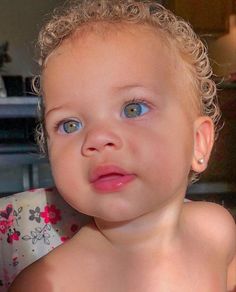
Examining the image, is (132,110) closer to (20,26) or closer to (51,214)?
(51,214)

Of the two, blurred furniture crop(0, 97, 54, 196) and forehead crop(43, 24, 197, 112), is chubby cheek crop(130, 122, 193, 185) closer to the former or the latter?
forehead crop(43, 24, 197, 112)

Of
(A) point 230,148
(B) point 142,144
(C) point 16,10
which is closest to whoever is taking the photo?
(B) point 142,144

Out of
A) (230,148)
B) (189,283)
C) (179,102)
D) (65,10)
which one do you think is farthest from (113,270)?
(230,148)

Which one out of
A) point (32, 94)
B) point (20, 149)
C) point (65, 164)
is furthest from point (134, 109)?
point (20, 149)

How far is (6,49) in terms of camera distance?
3.37 metres

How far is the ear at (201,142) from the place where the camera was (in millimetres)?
748

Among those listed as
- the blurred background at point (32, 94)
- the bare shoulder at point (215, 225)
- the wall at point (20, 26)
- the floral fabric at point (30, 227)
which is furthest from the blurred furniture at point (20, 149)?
the bare shoulder at point (215, 225)

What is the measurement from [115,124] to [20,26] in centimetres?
291

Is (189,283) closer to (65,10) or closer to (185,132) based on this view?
(185,132)

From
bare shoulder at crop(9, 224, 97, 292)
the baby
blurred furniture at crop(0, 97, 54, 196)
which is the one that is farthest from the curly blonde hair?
blurred furniture at crop(0, 97, 54, 196)

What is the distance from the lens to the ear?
75cm

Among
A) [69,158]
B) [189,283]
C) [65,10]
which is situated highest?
[65,10]

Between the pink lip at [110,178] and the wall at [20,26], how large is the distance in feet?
9.18

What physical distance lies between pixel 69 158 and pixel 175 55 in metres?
0.21
